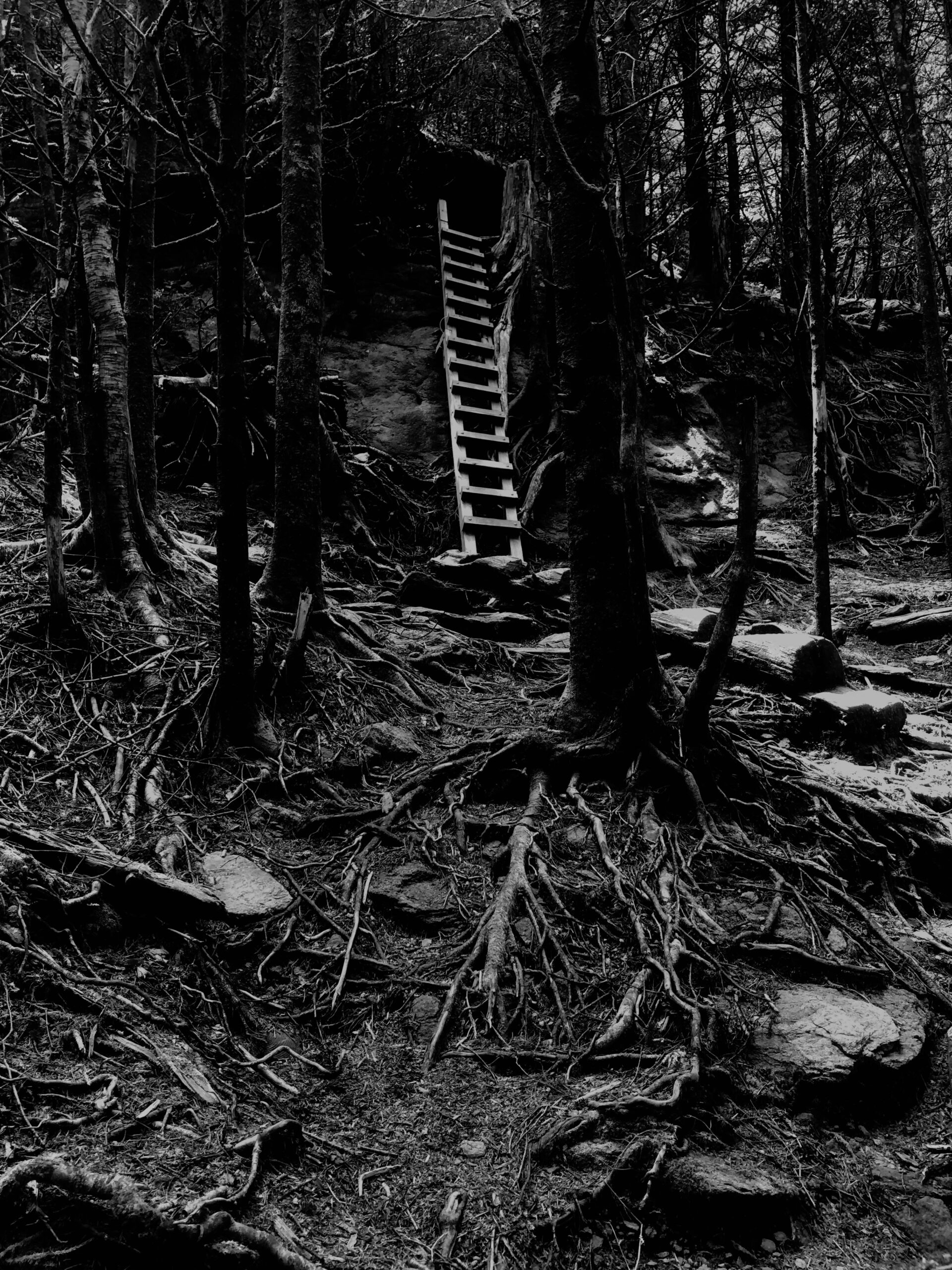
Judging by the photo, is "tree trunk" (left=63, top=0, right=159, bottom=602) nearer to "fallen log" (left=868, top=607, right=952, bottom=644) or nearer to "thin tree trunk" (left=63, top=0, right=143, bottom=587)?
"thin tree trunk" (left=63, top=0, right=143, bottom=587)

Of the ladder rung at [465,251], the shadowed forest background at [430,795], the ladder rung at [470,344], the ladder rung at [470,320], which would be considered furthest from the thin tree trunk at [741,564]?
the ladder rung at [465,251]

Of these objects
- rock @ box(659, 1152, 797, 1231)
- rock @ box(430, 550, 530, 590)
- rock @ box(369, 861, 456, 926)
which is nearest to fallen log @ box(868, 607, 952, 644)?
rock @ box(430, 550, 530, 590)

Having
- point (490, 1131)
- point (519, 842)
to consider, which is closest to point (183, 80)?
point (519, 842)

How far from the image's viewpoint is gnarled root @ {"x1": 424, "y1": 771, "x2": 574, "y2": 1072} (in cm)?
302

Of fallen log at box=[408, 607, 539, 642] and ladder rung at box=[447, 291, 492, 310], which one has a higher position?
ladder rung at box=[447, 291, 492, 310]

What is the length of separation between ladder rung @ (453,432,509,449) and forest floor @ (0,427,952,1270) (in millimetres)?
5242

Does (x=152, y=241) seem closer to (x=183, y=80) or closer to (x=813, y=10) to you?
(x=183, y=80)

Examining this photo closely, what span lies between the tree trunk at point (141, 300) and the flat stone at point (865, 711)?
451 cm

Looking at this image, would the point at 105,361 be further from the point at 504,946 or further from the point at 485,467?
the point at 485,467

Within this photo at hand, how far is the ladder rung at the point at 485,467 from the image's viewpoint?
31.1 ft

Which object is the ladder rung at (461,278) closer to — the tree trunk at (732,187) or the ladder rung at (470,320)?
the ladder rung at (470,320)

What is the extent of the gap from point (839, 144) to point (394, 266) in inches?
219

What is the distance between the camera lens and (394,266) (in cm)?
1211

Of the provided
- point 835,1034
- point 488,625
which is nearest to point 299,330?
point 488,625
